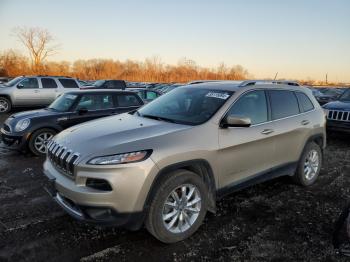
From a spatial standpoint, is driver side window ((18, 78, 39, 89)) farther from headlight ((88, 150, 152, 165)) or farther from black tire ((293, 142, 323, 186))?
headlight ((88, 150, 152, 165))

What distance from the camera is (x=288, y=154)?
4.86 metres

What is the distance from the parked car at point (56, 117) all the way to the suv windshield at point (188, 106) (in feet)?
10.9

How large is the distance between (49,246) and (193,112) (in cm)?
229

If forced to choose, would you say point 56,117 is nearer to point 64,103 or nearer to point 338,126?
point 64,103

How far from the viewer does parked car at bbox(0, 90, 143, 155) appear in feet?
23.4

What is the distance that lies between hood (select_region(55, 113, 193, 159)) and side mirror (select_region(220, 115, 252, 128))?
1.63ft

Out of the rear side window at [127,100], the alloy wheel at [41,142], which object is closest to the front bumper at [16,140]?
the alloy wheel at [41,142]

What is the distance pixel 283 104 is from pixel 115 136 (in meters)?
2.80

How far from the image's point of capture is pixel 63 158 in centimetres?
338

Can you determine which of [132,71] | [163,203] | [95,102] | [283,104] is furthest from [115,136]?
[132,71]

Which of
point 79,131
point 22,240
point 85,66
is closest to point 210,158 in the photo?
point 79,131

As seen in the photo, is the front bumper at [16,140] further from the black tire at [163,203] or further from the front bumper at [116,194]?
the black tire at [163,203]

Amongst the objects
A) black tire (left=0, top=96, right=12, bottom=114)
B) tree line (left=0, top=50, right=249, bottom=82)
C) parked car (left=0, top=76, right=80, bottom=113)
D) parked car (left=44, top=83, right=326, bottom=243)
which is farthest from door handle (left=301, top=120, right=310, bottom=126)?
tree line (left=0, top=50, right=249, bottom=82)

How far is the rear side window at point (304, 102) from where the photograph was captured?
5295 mm
